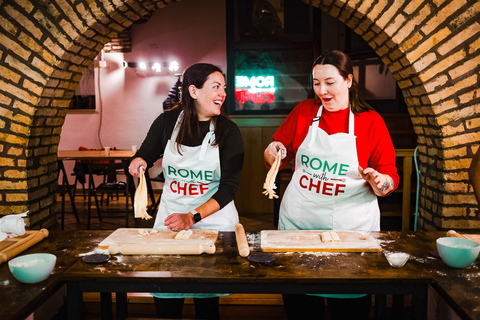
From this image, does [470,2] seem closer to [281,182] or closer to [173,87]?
[281,182]

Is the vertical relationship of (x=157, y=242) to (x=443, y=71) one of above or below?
below

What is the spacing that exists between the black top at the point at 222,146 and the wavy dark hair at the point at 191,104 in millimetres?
29

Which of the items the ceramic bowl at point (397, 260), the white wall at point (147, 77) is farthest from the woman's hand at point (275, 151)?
the white wall at point (147, 77)

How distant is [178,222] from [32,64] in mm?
1727

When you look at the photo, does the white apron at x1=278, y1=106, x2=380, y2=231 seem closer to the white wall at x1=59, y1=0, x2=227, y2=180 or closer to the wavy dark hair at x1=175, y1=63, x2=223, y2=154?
the wavy dark hair at x1=175, y1=63, x2=223, y2=154

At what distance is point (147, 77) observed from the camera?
26.5 ft

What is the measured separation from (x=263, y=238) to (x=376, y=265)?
1.77ft

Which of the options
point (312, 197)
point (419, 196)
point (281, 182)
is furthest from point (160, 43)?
point (312, 197)

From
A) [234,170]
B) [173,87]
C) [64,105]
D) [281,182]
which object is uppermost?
[173,87]

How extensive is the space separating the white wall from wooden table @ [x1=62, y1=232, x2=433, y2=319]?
630cm

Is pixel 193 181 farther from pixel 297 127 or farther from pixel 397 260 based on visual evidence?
pixel 397 260

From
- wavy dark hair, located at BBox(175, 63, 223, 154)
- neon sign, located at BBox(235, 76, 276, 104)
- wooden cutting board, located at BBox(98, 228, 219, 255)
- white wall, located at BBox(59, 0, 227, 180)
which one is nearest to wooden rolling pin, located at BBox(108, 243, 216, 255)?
wooden cutting board, located at BBox(98, 228, 219, 255)

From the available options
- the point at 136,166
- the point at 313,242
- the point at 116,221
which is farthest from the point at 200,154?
the point at 116,221

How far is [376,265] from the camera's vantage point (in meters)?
1.72
